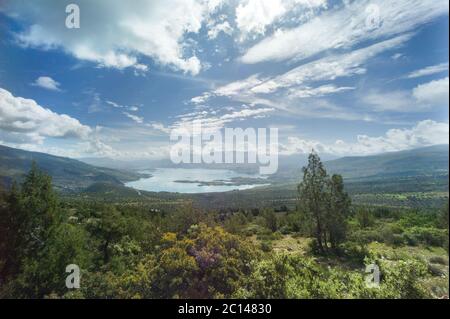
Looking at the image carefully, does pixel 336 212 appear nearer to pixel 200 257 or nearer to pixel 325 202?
pixel 325 202

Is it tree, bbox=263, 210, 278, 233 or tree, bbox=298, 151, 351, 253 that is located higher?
tree, bbox=298, 151, 351, 253

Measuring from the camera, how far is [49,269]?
8.92 m

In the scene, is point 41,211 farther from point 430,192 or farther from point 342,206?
point 430,192

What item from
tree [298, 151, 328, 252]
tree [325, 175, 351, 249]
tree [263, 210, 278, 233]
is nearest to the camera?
tree [298, 151, 328, 252]

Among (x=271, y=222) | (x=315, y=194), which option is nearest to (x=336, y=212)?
(x=315, y=194)

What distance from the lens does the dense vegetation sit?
5.34 meters

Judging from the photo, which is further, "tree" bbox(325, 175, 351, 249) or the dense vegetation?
"tree" bbox(325, 175, 351, 249)

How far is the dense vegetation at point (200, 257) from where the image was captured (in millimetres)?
5336

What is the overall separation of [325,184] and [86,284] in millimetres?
14763

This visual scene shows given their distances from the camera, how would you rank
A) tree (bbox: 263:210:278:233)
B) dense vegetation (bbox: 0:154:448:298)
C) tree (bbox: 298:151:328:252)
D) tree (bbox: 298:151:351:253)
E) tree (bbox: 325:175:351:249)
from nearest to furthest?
1. dense vegetation (bbox: 0:154:448:298)
2. tree (bbox: 298:151:328:252)
3. tree (bbox: 298:151:351:253)
4. tree (bbox: 325:175:351:249)
5. tree (bbox: 263:210:278:233)

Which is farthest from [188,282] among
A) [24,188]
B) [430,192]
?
[430,192]

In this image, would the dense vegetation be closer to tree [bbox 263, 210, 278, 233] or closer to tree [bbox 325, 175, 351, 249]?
tree [bbox 325, 175, 351, 249]

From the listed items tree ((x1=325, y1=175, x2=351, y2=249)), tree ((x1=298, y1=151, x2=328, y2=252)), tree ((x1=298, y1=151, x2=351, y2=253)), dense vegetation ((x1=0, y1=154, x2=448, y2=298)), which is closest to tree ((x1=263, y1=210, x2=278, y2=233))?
dense vegetation ((x1=0, y1=154, x2=448, y2=298))

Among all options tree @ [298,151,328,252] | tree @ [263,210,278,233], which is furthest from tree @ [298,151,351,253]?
tree @ [263,210,278,233]
